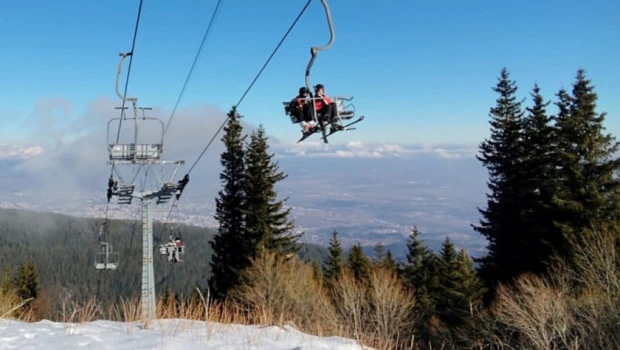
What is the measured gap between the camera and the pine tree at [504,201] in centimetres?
2864

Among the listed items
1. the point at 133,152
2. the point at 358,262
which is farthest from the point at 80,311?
the point at 358,262

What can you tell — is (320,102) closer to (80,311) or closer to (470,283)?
(80,311)

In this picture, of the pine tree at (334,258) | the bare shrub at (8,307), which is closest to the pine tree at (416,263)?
the pine tree at (334,258)

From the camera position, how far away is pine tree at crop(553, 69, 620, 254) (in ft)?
78.6

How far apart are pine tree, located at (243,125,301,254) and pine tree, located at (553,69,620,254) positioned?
57.4 ft

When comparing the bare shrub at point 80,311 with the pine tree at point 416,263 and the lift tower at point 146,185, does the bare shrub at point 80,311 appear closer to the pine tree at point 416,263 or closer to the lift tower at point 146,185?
the lift tower at point 146,185

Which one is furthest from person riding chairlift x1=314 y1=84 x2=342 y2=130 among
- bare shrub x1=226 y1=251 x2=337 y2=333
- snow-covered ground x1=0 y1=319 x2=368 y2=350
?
bare shrub x1=226 y1=251 x2=337 y2=333

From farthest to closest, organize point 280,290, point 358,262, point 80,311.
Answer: point 358,262, point 280,290, point 80,311

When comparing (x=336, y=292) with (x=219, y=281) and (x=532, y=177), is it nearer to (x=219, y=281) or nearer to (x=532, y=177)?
(x=219, y=281)

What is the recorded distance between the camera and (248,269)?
2970 cm

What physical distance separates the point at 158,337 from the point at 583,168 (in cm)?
2646

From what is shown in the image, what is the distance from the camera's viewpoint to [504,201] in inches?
1178

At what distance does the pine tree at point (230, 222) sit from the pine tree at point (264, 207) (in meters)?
0.93

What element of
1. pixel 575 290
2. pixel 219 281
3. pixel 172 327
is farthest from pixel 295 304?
pixel 172 327
